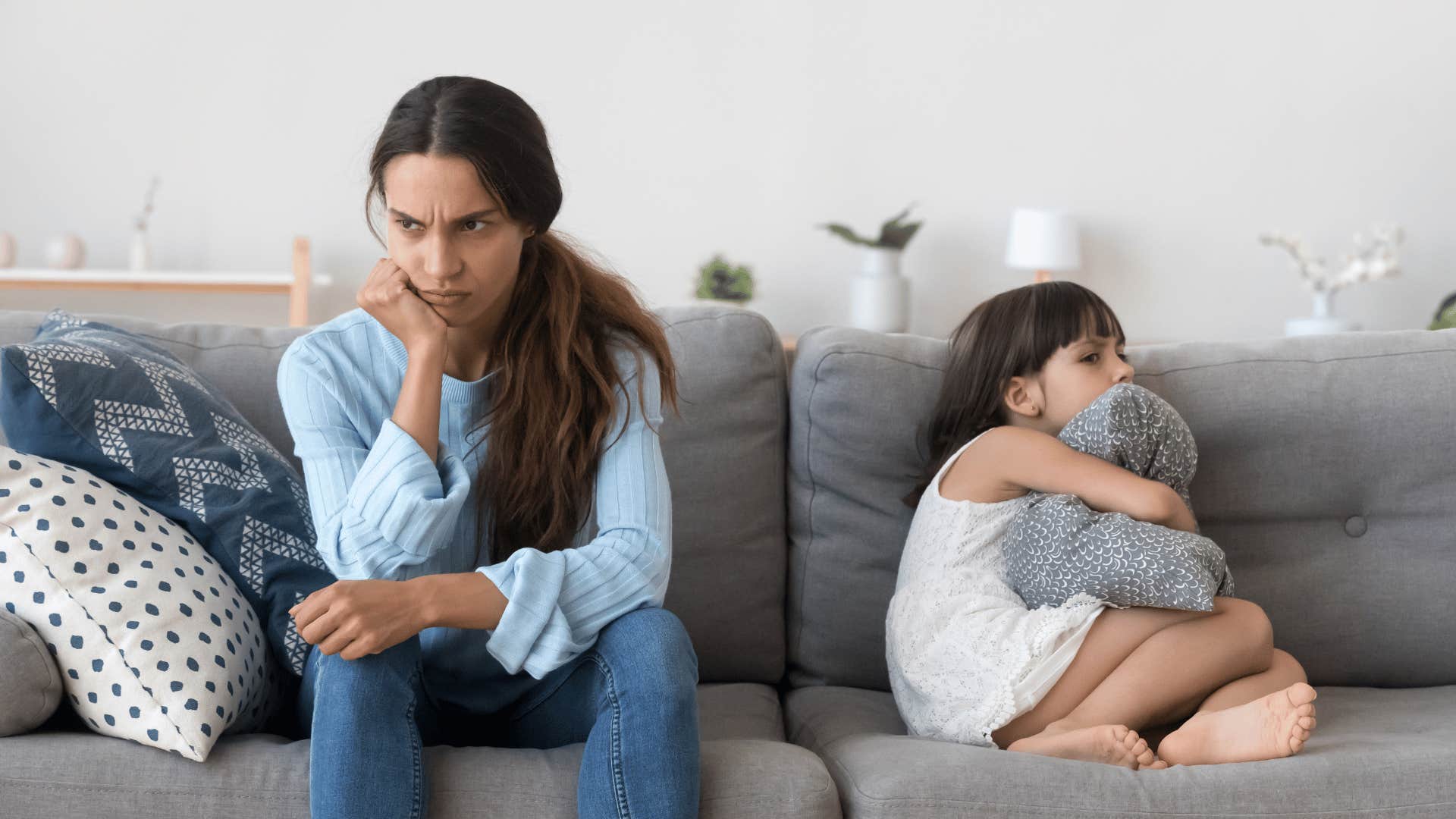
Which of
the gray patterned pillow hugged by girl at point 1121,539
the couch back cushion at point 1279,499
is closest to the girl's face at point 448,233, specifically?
the couch back cushion at point 1279,499

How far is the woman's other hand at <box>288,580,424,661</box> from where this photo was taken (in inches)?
38.6

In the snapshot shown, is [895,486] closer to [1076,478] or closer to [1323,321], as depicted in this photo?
[1076,478]

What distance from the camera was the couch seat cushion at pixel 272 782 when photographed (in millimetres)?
1014

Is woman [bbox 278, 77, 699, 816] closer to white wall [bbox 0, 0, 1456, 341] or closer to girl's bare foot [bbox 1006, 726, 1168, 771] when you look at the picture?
girl's bare foot [bbox 1006, 726, 1168, 771]

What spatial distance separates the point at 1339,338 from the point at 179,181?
11.6 feet

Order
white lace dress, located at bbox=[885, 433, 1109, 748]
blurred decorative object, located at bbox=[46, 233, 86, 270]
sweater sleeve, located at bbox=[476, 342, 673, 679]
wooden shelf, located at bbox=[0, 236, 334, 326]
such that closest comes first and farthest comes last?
sweater sleeve, located at bbox=[476, 342, 673, 679]
white lace dress, located at bbox=[885, 433, 1109, 748]
wooden shelf, located at bbox=[0, 236, 334, 326]
blurred decorative object, located at bbox=[46, 233, 86, 270]

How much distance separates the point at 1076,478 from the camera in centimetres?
138

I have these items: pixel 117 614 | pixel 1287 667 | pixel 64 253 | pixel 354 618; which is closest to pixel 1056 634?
pixel 1287 667

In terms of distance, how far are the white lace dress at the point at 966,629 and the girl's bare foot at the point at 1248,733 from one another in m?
0.14

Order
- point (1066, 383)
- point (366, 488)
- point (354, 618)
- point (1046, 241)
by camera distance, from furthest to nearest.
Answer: point (1046, 241) < point (1066, 383) < point (366, 488) < point (354, 618)

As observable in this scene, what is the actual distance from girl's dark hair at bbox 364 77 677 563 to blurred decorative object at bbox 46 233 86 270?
9.23 ft

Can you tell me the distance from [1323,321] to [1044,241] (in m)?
0.92

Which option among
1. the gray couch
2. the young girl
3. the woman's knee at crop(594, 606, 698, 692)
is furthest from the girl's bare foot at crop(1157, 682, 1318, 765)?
the woman's knee at crop(594, 606, 698, 692)

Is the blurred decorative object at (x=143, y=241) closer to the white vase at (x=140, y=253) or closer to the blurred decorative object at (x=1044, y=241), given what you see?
the white vase at (x=140, y=253)
